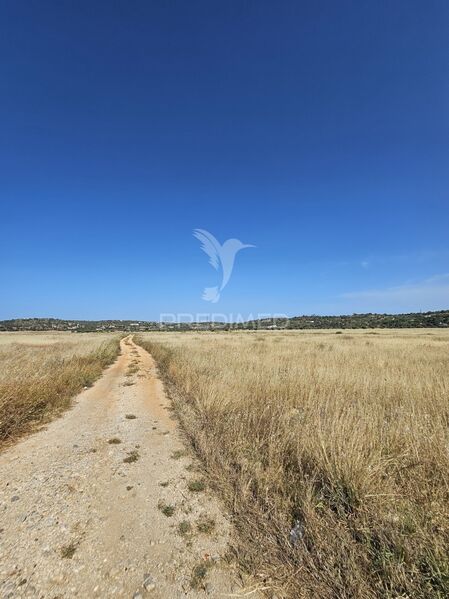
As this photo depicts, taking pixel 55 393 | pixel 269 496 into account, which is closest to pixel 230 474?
pixel 269 496

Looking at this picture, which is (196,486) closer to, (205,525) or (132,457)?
(205,525)

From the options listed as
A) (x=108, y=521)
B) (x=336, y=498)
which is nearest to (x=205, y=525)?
(x=108, y=521)

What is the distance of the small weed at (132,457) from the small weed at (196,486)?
4.74ft

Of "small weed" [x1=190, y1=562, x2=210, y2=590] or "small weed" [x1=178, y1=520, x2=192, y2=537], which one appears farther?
"small weed" [x1=178, y1=520, x2=192, y2=537]

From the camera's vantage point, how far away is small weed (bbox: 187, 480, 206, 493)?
432 cm

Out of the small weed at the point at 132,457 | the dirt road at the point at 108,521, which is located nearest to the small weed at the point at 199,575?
the dirt road at the point at 108,521

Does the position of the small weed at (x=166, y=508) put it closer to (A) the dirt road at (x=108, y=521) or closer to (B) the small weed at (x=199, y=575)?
(A) the dirt road at (x=108, y=521)

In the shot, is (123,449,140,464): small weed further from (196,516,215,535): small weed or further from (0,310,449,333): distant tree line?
(0,310,449,333): distant tree line

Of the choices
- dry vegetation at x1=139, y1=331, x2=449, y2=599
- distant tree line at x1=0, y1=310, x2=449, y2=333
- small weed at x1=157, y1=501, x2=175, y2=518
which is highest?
distant tree line at x1=0, y1=310, x2=449, y2=333

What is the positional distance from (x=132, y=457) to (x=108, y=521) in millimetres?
1919

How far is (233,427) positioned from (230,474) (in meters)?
1.60

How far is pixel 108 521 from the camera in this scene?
362 cm

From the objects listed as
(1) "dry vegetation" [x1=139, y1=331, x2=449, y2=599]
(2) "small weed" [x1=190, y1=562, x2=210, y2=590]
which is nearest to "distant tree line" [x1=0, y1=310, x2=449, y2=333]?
(1) "dry vegetation" [x1=139, y1=331, x2=449, y2=599]

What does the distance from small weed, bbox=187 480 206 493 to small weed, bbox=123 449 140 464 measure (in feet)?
4.74
